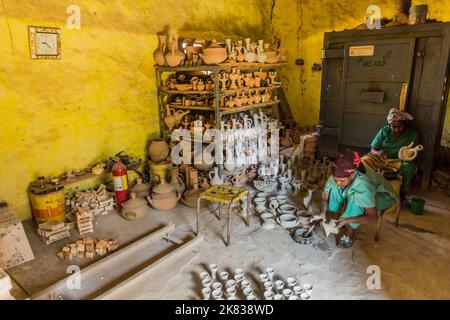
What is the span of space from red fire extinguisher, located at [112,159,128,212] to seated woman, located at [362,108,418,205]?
3.48 meters

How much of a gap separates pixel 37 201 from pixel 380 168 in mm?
4691

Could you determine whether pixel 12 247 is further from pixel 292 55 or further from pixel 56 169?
pixel 292 55

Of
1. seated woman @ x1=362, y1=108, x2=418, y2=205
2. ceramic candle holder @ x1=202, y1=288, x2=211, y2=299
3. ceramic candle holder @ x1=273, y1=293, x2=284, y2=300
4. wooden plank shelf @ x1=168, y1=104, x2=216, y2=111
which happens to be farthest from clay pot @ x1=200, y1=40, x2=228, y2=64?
ceramic candle holder @ x1=273, y1=293, x2=284, y2=300

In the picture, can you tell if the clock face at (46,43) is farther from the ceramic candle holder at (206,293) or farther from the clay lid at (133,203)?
the ceramic candle holder at (206,293)

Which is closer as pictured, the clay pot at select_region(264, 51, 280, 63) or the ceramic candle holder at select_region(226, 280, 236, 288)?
the ceramic candle holder at select_region(226, 280, 236, 288)

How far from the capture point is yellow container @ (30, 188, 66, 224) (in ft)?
13.7

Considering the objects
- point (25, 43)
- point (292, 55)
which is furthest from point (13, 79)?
point (292, 55)

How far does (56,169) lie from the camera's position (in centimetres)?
474

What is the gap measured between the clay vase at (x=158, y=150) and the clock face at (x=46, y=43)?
→ 6.42 feet

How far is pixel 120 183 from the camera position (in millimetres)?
4664

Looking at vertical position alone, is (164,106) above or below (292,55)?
below

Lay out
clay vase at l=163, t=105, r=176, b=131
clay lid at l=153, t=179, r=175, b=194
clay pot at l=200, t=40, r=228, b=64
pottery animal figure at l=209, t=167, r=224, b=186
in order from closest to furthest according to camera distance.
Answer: clay lid at l=153, t=179, r=175, b=194 < clay pot at l=200, t=40, r=228, b=64 < pottery animal figure at l=209, t=167, r=224, b=186 < clay vase at l=163, t=105, r=176, b=131

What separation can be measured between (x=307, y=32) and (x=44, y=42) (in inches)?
214

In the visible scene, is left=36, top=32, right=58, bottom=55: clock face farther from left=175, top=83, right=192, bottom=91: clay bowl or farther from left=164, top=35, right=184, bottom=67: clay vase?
left=175, top=83, right=192, bottom=91: clay bowl
